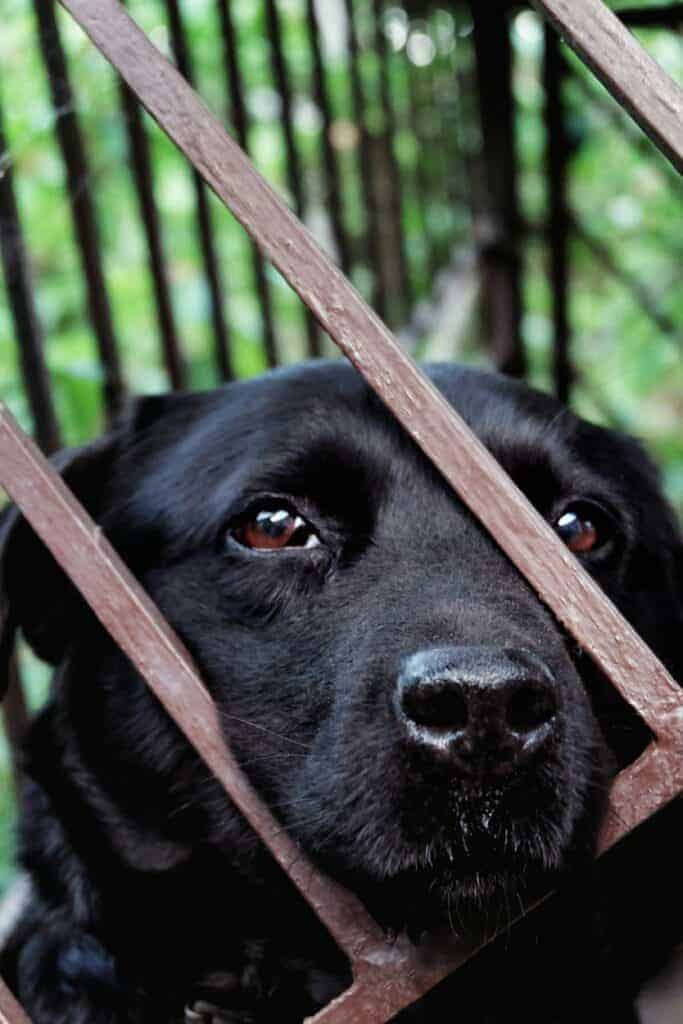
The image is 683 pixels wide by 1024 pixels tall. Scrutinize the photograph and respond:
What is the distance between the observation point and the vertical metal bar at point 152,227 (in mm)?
2689

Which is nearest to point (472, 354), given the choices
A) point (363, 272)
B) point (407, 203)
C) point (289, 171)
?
point (407, 203)

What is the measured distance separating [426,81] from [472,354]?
1.12 m

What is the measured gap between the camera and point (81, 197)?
8.22ft

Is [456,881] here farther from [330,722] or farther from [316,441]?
[316,441]

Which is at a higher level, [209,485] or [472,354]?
[209,485]

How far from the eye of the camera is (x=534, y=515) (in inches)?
50.5

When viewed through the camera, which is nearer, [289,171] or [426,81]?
[289,171]

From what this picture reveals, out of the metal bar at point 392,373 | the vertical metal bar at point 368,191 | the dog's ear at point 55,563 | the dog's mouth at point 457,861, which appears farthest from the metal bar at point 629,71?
the vertical metal bar at point 368,191

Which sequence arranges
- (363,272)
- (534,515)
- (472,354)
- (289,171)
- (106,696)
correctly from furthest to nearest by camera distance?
(472,354) < (363,272) < (289,171) < (106,696) < (534,515)

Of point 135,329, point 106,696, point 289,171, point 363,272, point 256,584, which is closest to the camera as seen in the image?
point 256,584

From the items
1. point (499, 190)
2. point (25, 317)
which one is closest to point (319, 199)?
point (499, 190)

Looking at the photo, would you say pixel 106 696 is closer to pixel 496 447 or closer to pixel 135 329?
pixel 496 447

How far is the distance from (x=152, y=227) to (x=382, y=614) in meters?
1.51

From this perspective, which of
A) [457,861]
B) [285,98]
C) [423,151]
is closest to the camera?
[457,861]
